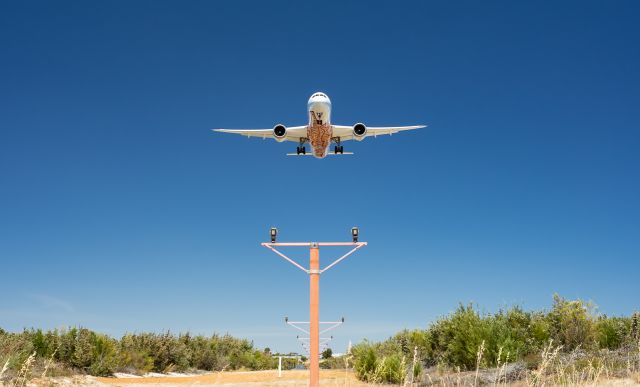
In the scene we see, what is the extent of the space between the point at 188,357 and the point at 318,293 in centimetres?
1927

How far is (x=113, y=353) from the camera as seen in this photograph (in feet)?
81.9

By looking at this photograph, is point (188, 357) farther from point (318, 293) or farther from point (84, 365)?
point (318, 293)

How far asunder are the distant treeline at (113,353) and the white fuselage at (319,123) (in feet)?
47.6

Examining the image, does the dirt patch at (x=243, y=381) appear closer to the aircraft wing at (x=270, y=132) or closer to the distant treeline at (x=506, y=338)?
the distant treeline at (x=506, y=338)

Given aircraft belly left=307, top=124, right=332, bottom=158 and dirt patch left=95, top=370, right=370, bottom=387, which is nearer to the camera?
dirt patch left=95, top=370, right=370, bottom=387

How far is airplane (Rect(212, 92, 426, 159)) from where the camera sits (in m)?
28.7

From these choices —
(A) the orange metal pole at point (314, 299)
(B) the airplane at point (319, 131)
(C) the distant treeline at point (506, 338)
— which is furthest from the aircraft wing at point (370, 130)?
(A) the orange metal pole at point (314, 299)

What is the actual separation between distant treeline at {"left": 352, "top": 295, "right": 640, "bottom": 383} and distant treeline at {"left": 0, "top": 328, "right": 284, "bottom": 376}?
38.9ft

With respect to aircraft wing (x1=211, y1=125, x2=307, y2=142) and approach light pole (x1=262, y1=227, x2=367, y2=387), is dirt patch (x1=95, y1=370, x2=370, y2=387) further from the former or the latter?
aircraft wing (x1=211, y1=125, x2=307, y2=142)

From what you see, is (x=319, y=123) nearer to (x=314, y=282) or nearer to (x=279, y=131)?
(x=279, y=131)

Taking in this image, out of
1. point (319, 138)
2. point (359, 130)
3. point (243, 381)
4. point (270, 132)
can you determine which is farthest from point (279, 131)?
point (243, 381)

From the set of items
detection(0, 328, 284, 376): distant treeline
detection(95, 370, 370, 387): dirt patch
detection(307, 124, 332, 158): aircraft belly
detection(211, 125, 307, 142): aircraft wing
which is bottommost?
detection(95, 370, 370, 387): dirt patch

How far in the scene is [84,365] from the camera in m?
24.0

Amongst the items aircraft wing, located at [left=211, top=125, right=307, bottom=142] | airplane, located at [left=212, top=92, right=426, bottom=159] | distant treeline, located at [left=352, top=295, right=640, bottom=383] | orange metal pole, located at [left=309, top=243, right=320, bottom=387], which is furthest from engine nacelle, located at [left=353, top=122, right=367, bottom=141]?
orange metal pole, located at [left=309, top=243, right=320, bottom=387]
